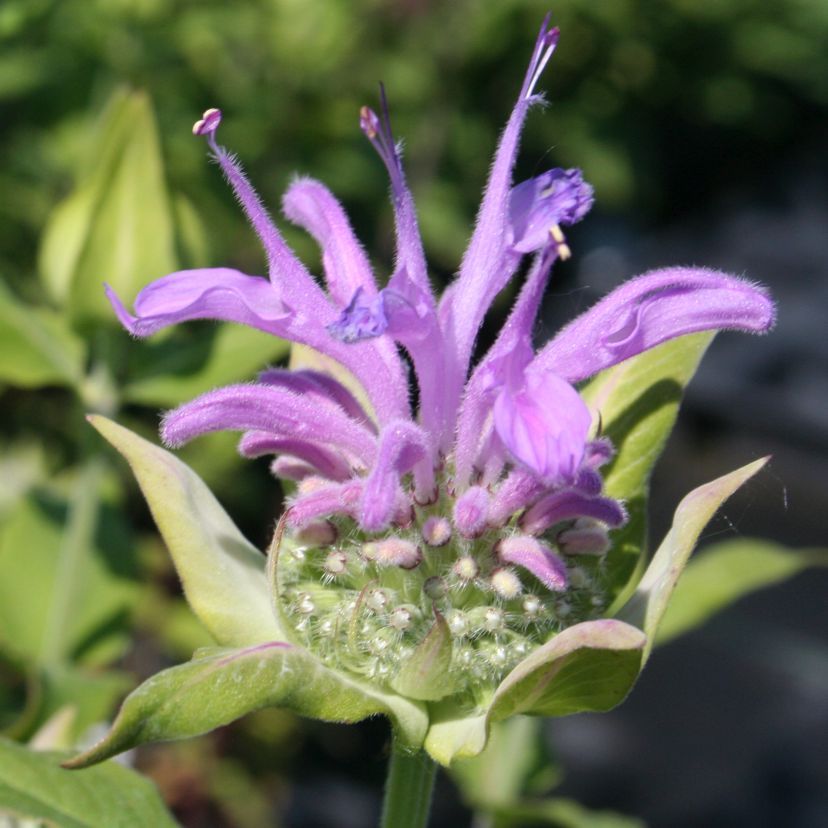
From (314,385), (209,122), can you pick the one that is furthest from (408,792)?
(209,122)

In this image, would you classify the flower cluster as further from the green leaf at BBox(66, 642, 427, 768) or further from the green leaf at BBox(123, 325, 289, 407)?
the green leaf at BBox(123, 325, 289, 407)

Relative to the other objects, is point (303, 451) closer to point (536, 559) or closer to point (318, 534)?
point (318, 534)

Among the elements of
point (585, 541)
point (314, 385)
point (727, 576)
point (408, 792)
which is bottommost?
point (727, 576)

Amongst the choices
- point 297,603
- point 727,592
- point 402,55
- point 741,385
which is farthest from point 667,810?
point 297,603

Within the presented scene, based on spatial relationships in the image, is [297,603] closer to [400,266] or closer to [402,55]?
[400,266]

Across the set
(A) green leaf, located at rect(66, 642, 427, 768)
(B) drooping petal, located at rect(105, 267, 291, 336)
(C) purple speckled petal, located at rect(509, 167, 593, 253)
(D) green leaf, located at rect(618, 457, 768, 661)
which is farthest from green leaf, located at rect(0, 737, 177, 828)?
(C) purple speckled petal, located at rect(509, 167, 593, 253)

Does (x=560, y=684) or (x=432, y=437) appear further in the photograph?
(x=432, y=437)

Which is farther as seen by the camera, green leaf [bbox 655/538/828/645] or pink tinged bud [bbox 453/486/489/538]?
green leaf [bbox 655/538/828/645]
